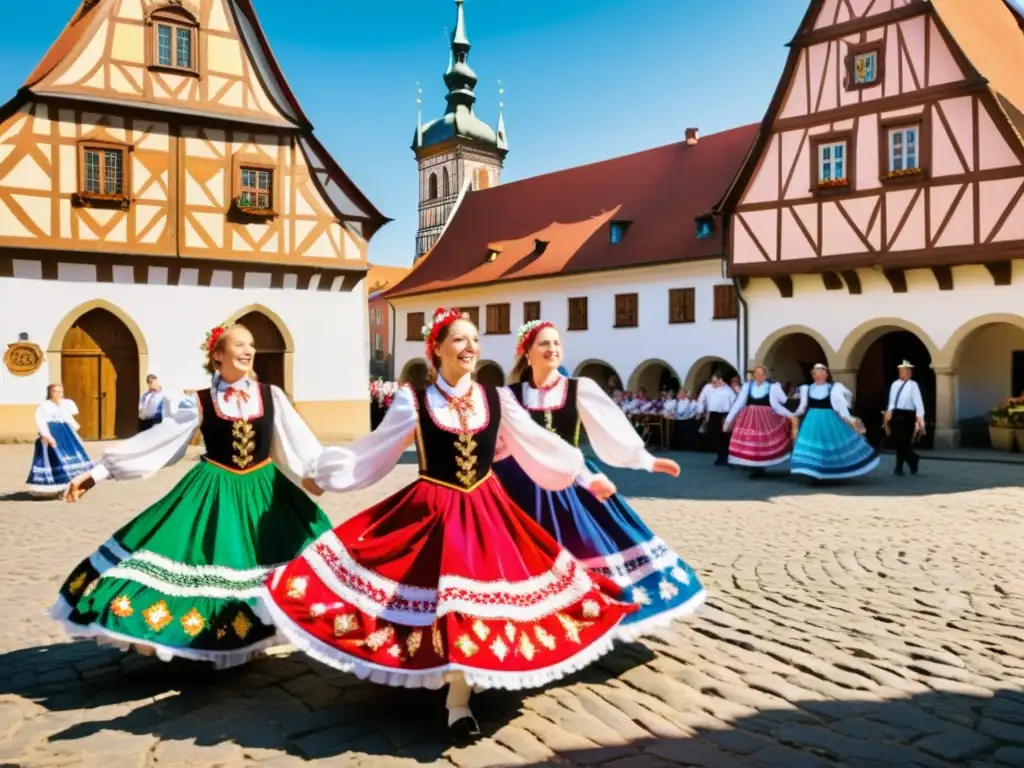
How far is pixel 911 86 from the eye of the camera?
1927cm

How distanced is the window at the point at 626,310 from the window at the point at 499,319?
4759 mm

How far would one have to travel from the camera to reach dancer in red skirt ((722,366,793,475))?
555 inches

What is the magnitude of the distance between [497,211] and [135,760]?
109 ft

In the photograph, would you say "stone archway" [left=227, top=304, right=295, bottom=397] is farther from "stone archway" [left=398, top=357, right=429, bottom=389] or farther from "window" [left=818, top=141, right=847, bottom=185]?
"window" [left=818, top=141, right=847, bottom=185]

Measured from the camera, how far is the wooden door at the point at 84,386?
66.4 ft

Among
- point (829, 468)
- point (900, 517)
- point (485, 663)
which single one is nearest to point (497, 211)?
point (829, 468)

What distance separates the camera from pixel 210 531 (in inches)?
175

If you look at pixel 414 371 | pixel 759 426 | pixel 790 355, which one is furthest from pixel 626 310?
pixel 759 426

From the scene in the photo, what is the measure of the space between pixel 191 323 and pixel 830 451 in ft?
46.9

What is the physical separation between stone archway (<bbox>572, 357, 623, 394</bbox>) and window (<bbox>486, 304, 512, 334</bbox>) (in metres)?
3.15

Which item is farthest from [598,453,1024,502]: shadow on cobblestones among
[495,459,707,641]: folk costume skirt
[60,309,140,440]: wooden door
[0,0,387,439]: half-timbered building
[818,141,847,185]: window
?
[60,309,140,440]: wooden door

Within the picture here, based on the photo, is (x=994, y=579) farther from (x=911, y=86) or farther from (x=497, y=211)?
(x=497, y=211)

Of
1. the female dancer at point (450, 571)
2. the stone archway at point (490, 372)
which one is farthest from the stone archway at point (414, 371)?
the female dancer at point (450, 571)

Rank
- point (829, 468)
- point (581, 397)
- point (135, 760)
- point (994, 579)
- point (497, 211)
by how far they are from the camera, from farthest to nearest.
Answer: point (497, 211), point (829, 468), point (994, 579), point (581, 397), point (135, 760)
